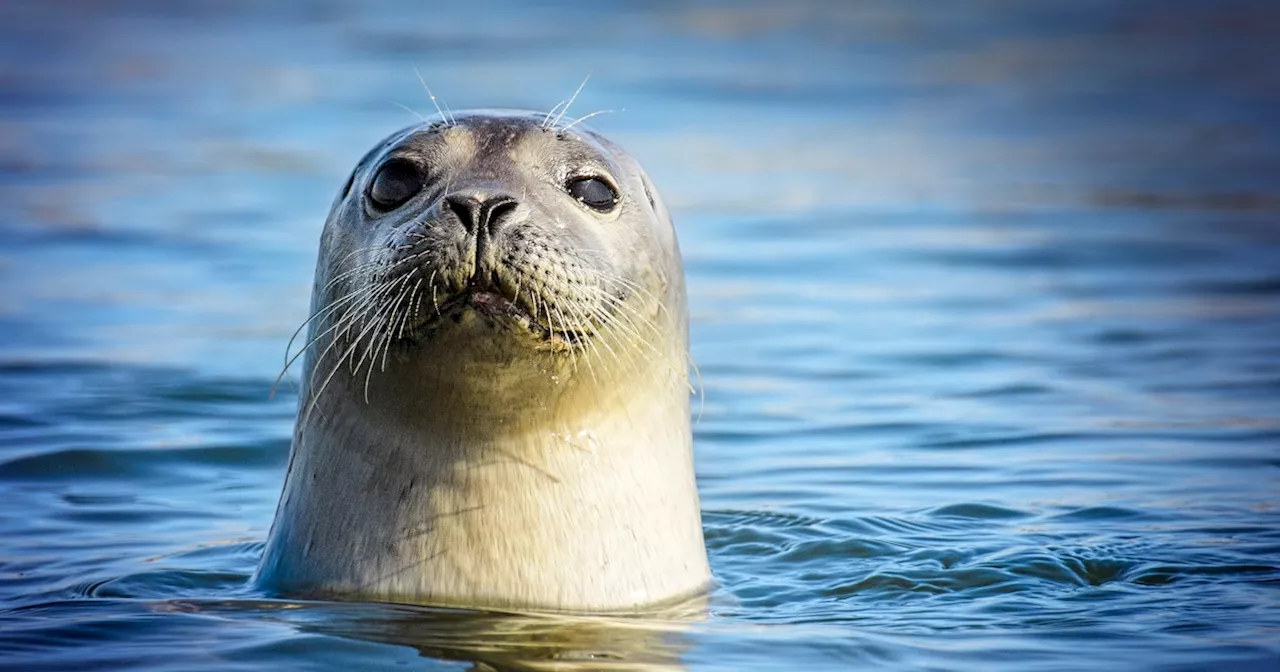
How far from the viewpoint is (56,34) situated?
25.6 m

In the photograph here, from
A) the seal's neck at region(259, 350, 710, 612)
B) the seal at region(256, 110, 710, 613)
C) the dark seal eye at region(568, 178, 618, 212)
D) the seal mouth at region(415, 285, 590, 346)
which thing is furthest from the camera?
the dark seal eye at region(568, 178, 618, 212)

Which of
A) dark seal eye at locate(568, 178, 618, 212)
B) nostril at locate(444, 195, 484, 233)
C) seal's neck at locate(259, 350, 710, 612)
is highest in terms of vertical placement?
dark seal eye at locate(568, 178, 618, 212)

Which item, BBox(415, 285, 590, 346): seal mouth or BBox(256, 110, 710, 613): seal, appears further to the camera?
BBox(256, 110, 710, 613): seal

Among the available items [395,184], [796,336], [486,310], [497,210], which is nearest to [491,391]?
[486,310]

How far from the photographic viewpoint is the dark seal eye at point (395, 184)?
5574 mm

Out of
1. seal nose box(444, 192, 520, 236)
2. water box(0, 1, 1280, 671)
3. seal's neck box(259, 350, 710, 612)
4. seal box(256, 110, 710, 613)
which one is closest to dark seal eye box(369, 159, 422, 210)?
seal box(256, 110, 710, 613)

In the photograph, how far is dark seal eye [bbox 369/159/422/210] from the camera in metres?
5.57

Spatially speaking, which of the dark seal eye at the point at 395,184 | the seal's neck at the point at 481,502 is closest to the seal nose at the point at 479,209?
the dark seal eye at the point at 395,184

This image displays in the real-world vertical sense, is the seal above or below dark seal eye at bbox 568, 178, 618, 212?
below

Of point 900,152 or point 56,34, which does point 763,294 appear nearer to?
point 900,152

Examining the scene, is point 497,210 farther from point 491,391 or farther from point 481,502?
point 481,502

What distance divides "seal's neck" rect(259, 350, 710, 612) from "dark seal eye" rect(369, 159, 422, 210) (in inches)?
19.1

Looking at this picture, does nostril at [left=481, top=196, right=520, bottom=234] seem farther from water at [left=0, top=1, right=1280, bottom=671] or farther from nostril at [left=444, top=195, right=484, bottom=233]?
water at [left=0, top=1, right=1280, bottom=671]

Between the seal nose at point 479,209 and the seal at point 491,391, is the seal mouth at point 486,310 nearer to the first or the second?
the seal at point 491,391
